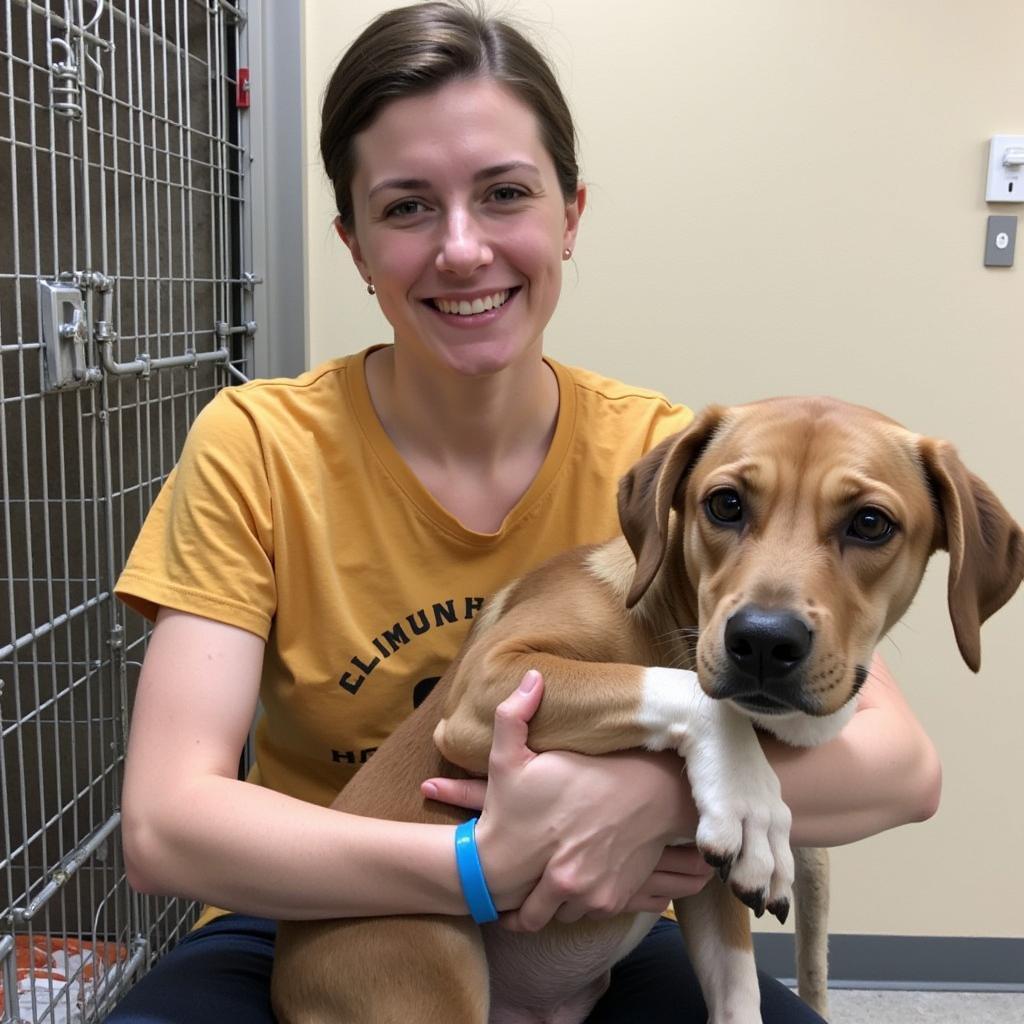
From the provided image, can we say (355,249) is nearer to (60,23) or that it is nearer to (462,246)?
(462,246)

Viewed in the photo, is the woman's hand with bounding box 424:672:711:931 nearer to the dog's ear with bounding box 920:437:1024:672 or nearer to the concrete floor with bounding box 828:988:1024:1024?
the dog's ear with bounding box 920:437:1024:672

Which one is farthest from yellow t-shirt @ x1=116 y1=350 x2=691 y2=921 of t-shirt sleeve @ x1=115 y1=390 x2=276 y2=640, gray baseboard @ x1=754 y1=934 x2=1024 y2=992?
gray baseboard @ x1=754 y1=934 x2=1024 y2=992

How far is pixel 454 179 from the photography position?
1382mm

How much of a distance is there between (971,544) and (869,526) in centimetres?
13

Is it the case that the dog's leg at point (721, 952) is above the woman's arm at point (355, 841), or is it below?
below

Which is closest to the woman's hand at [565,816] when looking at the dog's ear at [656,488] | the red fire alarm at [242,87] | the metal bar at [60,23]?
the dog's ear at [656,488]

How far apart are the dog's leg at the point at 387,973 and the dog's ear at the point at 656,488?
1.45 feet

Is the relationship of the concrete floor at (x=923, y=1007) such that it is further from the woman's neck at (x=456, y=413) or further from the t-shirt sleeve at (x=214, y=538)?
the t-shirt sleeve at (x=214, y=538)

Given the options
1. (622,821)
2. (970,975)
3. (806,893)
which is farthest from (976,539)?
(970,975)

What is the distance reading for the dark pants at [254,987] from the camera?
123 cm

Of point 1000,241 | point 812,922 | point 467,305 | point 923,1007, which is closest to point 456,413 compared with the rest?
point 467,305

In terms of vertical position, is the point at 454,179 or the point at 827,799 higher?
the point at 454,179

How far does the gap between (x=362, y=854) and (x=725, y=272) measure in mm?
1635

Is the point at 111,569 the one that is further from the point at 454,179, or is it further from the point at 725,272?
the point at 725,272
